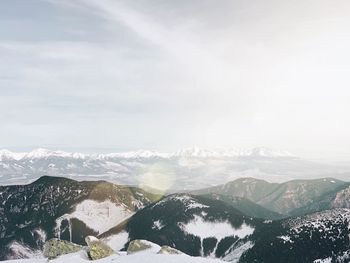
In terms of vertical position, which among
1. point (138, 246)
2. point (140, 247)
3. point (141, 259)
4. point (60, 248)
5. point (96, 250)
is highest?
point (141, 259)

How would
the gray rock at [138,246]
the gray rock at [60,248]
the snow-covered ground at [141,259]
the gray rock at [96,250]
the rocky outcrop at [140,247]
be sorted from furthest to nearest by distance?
the gray rock at [60,248], the gray rock at [138,246], the rocky outcrop at [140,247], the gray rock at [96,250], the snow-covered ground at [141,259]

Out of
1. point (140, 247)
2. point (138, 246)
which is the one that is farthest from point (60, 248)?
point (140, 247)

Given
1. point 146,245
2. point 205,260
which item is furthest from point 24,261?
point 205,260

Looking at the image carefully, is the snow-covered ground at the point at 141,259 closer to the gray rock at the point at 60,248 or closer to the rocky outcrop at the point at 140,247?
the rocky outcrop at the point at 140,247

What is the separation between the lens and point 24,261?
11750cm

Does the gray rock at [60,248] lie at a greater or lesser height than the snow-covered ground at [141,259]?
lesser

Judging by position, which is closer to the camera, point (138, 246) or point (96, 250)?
point (96, 250)

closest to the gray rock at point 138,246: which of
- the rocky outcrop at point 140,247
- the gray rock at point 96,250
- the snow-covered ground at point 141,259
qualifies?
the rocky outcrop at point 140,247

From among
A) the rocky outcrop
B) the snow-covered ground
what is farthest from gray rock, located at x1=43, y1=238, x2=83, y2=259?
the snow-covered ground

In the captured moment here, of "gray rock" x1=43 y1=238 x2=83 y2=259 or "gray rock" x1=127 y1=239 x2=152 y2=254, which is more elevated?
"gray rock" x1=127 y1=239 x2=152 y2=254

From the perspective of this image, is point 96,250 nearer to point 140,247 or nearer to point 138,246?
point 138,246

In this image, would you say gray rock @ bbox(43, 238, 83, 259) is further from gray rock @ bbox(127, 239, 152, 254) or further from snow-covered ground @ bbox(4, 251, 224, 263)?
snow-covered ground @ bbox(4, 251, 224, 263)

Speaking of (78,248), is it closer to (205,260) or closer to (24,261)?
(24,261)

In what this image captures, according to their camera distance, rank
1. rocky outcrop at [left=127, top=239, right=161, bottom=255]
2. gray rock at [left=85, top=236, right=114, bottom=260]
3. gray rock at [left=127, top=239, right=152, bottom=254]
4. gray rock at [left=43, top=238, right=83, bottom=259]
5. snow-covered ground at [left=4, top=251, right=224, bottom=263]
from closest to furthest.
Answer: snow-covered ground at [left=4, top=251, right=224, bottom=263], gray rock at [left=85, top=236, right=114, bottom=260], rocky outcrop at [left=127, top=239, right=161, bottom=255], gray rock at [left=127, top=239, right=152, bottom=254], gray rock at [left=43, top=238, right=83, bottom=259]
